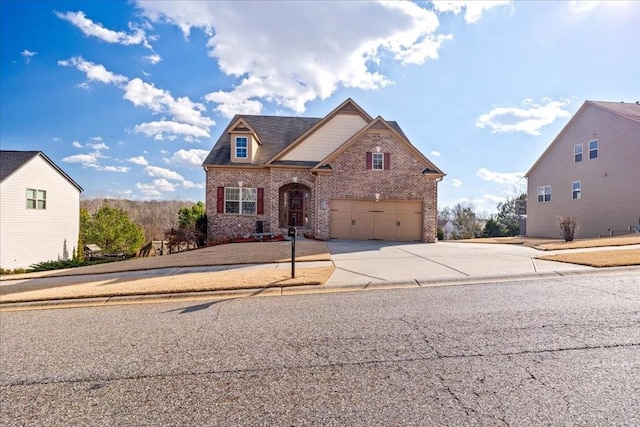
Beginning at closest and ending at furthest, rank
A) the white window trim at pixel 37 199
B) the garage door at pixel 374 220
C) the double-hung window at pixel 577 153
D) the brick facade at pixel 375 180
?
the brick facade at pixel 375 180, the garage door at pixel 374 220, the white window trim at pixel 37 199, the double-hung window at pixel 577 153

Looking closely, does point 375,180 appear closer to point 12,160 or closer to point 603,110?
point 603,110

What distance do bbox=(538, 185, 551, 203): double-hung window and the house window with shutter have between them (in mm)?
20971

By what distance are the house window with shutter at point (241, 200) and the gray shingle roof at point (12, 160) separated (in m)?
12.6

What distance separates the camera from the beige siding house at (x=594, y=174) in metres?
18.1

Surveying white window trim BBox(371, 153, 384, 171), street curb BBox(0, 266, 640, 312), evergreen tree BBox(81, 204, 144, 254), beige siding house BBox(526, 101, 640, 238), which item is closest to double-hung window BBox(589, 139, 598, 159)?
beige siding house BBox(526, 101, 640, 238)

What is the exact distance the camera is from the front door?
19.5 meters

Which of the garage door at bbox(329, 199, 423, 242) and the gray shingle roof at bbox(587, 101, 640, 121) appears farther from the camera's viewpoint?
the gray shingle roof at bbox(587, 101, 640, 121)

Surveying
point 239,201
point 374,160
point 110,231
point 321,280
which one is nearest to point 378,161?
point 374,160

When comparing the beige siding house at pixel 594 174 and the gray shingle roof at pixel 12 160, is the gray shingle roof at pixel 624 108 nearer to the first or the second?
the beige siding house at pixel 594 174

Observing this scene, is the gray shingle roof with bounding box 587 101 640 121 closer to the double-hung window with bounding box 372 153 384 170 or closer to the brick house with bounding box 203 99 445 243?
the brick house with bounding box 203 99 445 243

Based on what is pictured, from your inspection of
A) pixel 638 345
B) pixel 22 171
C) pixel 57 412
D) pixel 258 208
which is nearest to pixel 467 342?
pixel 638 345

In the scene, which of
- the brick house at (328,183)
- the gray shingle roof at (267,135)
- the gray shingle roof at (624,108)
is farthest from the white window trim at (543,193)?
the gray shingle roof at (267,135)

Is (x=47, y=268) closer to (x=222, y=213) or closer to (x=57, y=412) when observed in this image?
(x=222, y=213)

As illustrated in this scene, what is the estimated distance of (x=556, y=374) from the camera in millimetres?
3162
